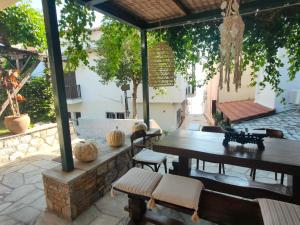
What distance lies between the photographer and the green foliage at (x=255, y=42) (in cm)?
304

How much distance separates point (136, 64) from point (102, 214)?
466 cm

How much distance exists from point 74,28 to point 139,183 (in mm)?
2200

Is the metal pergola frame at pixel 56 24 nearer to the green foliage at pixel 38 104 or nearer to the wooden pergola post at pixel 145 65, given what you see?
the wooden pergola post at pixel 145 65

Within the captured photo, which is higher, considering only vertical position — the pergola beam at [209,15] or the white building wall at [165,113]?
the pergola beam at [209,15]

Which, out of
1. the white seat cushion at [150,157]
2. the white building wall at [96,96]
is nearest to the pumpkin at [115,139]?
the white seat cushion at [150,157]

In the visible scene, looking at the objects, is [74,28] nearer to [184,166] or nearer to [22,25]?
[184,166]

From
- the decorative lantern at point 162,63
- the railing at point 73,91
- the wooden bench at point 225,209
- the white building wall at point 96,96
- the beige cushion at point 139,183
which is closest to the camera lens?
the wooden bench at point 225,209

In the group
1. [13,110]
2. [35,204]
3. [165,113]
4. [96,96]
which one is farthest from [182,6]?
[96,96]

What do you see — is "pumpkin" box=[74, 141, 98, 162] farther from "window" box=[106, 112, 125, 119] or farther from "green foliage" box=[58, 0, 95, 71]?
"window" box=[106, 112, 125, 119]

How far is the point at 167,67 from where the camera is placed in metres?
3.42

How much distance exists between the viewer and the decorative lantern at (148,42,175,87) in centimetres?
340

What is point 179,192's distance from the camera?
168cm

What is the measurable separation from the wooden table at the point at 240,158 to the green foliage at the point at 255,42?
5.58 feet

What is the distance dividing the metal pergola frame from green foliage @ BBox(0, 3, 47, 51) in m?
3.36
